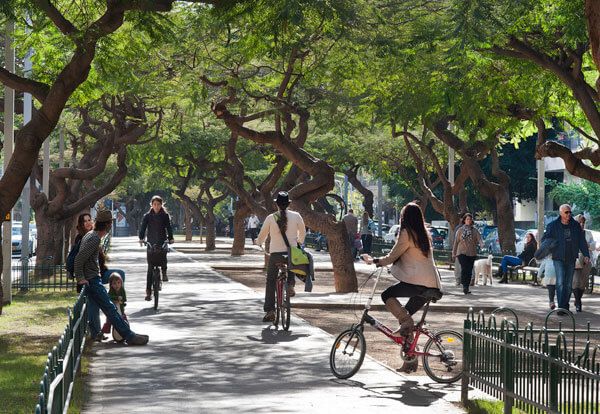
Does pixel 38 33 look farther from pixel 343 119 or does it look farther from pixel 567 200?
pixel 567 200

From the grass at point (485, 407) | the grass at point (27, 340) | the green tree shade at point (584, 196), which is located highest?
the green tree shade at point (584, 196)

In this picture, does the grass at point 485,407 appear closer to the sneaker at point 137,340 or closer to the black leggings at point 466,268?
the sneaker at point 137,340

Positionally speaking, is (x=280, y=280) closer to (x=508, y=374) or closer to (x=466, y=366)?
(x=466, y=366)

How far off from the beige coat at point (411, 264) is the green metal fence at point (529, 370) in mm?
1491

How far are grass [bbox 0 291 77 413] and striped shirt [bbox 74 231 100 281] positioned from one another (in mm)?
986

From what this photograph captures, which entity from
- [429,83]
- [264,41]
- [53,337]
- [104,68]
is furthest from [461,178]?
[53,337]

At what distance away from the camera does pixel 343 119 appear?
35719 millimetres

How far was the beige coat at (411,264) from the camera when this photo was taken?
12.6 metres

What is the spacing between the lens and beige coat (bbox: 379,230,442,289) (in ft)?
41.2

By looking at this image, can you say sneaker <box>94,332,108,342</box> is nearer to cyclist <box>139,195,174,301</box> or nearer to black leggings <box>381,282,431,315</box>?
black leggings <box>381,282,431,315</box>

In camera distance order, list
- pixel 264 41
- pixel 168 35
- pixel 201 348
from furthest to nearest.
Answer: pixel 264 41, pixel 168 35, pixel 201 348

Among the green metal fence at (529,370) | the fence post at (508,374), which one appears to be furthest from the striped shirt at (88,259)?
the fence post at (508,374)

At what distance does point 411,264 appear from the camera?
498 inches

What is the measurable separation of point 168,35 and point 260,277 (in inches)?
640
